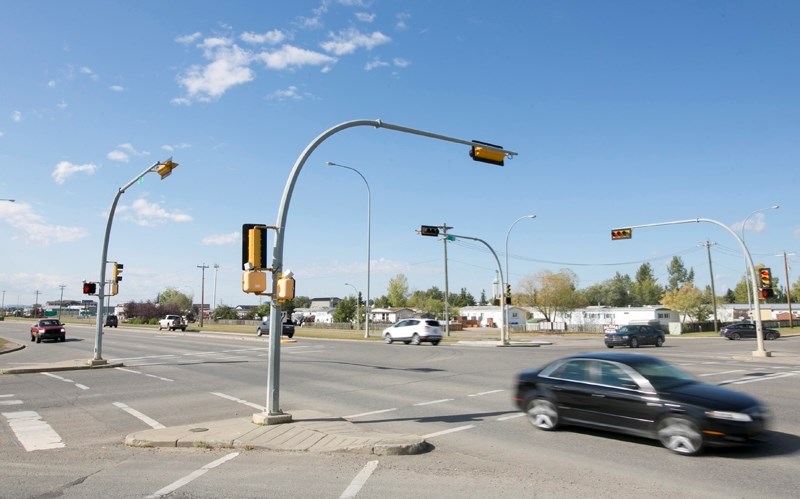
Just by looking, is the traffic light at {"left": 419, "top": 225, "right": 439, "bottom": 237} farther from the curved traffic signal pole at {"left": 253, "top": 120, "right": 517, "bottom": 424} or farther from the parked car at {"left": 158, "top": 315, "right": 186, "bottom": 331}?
the parked car at {"left": 158, "top": 315, "right": 186, "bottom": 331}

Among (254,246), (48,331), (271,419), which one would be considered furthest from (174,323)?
(254,246)

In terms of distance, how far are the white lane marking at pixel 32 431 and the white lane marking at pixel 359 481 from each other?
16.8 ft

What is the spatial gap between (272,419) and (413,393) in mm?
5317

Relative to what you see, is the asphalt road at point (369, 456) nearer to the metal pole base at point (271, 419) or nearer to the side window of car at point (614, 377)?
the side window of car at point (614, 377)

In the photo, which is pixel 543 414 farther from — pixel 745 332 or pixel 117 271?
pixel 745 332

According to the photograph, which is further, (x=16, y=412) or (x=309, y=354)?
(x=309, y=354)

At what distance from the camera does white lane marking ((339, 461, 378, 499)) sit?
234 inches

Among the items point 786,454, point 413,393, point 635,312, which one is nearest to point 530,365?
point 413,393

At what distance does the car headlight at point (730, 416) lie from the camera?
7340 millimetres

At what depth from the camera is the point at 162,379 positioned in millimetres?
17562

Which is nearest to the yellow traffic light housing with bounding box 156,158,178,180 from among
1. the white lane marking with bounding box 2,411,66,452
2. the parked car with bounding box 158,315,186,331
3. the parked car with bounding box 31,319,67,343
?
the white lane marking with bounding box 2,411,66,452

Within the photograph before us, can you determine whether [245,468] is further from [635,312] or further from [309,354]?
[635,312]

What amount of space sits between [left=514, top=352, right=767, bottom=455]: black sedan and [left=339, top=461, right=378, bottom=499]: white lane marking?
11.6 feet

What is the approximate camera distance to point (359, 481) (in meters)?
6.43
